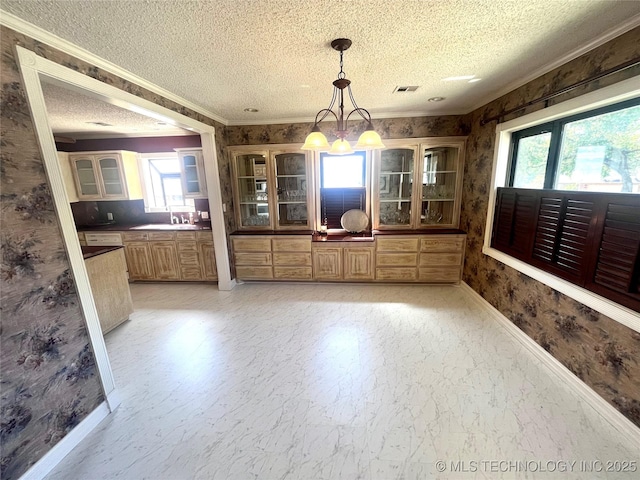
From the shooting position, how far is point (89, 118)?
10.4ft

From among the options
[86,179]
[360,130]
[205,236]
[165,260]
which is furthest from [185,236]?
[360,130]

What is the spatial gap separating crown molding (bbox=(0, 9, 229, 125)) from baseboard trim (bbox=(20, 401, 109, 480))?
2.33 m

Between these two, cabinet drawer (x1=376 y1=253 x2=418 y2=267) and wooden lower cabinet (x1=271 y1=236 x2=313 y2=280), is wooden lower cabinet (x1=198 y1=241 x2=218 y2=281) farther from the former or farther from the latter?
cabinet drawer (x1=376 y1=253 x2=418 y2=267)

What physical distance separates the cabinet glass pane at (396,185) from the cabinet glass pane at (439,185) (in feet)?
0.68

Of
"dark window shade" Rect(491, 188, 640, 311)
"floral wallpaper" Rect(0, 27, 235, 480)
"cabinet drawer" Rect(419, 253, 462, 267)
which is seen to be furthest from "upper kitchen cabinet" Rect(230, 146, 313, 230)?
"dark window shade" Rect(491, 188, 640, 311)

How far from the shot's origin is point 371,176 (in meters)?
3.69

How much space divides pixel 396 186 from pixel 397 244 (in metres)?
0.90

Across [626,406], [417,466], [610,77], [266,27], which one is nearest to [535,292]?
[626,406]

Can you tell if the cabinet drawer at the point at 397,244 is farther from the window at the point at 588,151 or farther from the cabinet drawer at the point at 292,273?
the window at the point at 588,151

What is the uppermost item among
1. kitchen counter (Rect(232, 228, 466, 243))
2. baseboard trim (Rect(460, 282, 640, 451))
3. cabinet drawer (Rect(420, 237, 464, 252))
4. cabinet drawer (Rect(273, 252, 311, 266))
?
kitchen counter (Rect(232, 228, 466, 243))

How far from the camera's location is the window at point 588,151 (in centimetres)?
165

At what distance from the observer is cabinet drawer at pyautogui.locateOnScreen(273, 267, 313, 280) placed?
12.6 feet

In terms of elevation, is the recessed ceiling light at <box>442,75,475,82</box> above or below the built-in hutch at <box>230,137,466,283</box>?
above

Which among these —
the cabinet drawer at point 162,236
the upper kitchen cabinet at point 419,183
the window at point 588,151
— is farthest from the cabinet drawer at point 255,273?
the window at point 588,151
